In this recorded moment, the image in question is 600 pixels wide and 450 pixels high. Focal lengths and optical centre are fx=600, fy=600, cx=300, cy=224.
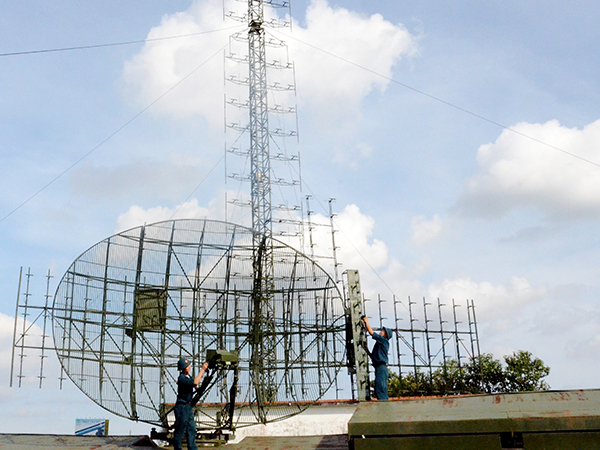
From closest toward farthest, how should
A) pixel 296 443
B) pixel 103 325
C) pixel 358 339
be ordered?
pixel 296 443 → pixel 103 325 → pixel 358 339

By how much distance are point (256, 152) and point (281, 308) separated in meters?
14.4

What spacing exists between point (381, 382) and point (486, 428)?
610 centimetres

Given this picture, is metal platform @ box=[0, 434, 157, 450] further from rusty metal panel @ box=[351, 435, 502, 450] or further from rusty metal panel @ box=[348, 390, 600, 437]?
rusty metal panel @ box=[351, 435, 502, 450]

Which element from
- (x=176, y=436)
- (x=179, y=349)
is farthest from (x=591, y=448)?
(x=179, y=349)

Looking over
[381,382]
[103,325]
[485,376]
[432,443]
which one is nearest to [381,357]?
[381,382]

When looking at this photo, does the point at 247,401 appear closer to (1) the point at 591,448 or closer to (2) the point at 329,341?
(2) the point at 329,341

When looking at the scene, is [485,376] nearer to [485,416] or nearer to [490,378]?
[490,378]

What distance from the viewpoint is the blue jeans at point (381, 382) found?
14.0 m

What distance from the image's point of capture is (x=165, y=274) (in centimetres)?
1698

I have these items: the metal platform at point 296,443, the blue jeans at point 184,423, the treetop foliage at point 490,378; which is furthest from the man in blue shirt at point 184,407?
the treetop foliage at point 490,378

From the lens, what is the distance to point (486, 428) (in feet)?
26.8

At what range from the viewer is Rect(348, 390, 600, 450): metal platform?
7.95 metres

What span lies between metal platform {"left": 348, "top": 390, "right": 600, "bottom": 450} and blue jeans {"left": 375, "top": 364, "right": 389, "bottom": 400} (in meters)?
4.97

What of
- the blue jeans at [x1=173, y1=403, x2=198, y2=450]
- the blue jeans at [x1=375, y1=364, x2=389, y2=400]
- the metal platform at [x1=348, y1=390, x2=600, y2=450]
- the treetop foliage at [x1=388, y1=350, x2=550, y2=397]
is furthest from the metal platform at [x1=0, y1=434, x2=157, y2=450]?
the treetop foliage at [x1=388, y1=350, x2=550, y2=397]
